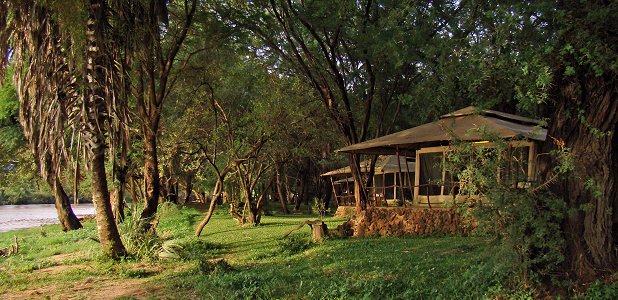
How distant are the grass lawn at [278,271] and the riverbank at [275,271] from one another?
16 millimetres

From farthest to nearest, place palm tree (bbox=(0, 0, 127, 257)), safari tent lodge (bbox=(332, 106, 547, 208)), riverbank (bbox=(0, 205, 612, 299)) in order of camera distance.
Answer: safari tent lodge (bbox=(332, 106, 547, 208))
palm tree (bbox=(0, 0, 127, 257))
riverbank (bbox=(0, 205, 612, 299))

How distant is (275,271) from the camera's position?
866 cm

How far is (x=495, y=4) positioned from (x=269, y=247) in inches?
282

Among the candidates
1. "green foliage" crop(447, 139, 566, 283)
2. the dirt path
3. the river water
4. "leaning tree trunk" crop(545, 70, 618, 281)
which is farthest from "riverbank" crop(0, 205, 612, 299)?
the river water

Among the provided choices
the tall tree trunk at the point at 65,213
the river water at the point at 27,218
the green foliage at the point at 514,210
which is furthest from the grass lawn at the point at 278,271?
the river water at the point at 27,218

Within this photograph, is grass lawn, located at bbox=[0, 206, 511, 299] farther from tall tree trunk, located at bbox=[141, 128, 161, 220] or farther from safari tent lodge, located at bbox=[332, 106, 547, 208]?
safari tent lodge, located at bbox=[332, 106, 547, 208]

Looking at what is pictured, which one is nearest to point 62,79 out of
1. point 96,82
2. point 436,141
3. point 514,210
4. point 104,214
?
point 96,82

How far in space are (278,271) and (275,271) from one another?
53 mm

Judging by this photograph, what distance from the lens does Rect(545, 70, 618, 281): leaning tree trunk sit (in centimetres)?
559

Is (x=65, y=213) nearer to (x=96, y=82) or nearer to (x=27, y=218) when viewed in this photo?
(x=96, y=82)

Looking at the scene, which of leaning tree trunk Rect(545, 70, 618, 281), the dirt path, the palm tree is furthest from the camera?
the palm tree

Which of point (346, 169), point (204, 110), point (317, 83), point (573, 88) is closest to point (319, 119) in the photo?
point (317, 83)

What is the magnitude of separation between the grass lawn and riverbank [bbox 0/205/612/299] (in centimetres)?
2

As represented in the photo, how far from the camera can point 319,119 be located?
58.5 feet
